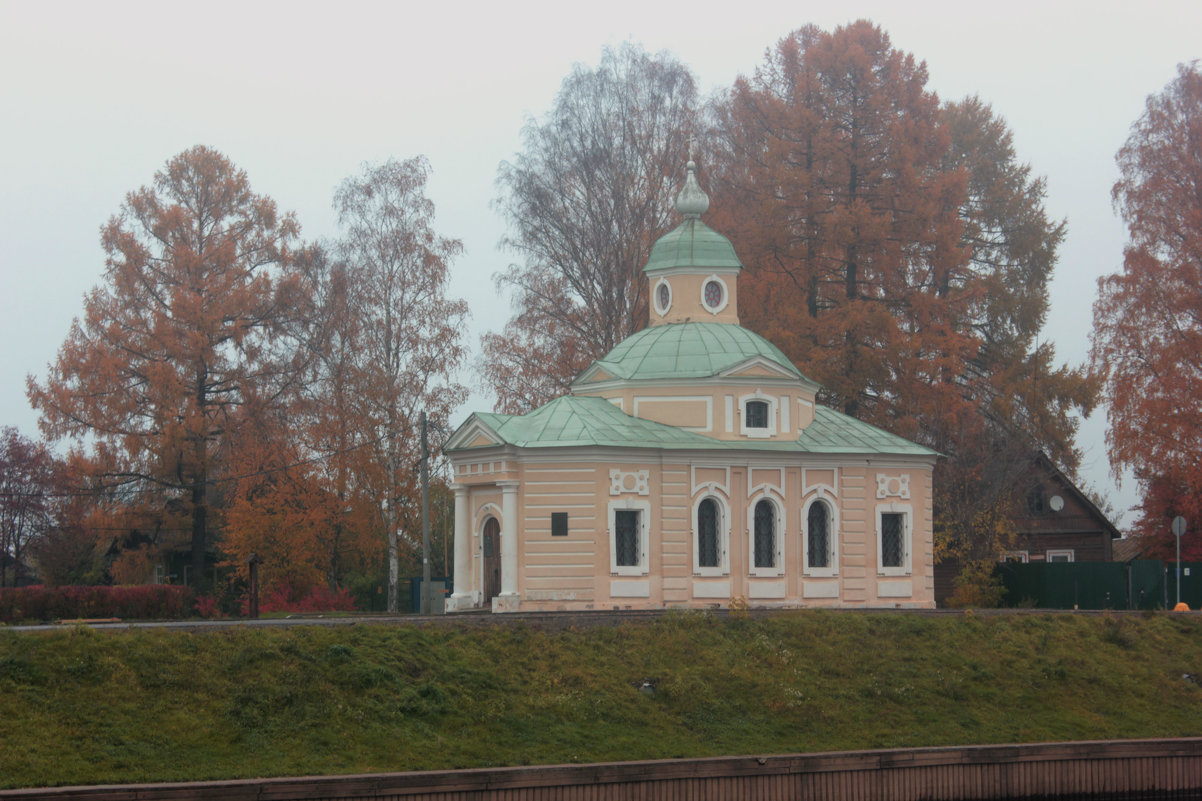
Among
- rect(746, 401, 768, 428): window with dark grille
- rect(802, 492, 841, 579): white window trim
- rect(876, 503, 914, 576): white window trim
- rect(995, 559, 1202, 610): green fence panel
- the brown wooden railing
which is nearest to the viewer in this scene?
the brown wooden railing

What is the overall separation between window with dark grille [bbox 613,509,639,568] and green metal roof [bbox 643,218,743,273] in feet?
26.3

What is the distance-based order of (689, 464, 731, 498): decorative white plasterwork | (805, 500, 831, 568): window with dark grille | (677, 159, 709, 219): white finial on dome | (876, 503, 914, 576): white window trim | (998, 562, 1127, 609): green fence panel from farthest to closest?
(677, 159, 709, 219): white finial on dome → (998, 562, 1127, 609): green fence panel → (876, 503, 914, 576): white window trim → (805, 500, 831, 568): window with dark grille → (689, 464, 731, 498): decorative white plasterwork

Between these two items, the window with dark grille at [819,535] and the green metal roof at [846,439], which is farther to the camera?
the green metal roof at [846,439]

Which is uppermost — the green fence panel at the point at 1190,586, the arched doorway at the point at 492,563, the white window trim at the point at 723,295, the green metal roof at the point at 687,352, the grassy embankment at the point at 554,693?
the white window trim at the point at 723,295

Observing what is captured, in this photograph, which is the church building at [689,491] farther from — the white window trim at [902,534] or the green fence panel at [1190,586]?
the green fence panel at [1190,586]

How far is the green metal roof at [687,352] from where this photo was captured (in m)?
34.4

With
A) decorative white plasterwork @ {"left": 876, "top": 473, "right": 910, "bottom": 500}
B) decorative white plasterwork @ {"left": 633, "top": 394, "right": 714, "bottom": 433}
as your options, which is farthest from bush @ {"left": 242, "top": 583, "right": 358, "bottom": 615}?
decorative white plasterwork @ {"left": 876, "top": 473, "right": 910, "bottom": 500}

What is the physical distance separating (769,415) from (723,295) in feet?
14.6

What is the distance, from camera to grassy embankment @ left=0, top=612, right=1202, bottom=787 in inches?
731

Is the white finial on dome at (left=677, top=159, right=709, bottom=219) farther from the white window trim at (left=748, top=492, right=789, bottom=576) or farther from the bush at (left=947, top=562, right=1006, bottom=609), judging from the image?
the bush at (left=947, top=562, right=1006, bottom=609)

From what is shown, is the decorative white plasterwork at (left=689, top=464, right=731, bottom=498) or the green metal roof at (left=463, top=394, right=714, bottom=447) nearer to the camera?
the green metal roof at (left=463, top=394, right=714, bottom=447)

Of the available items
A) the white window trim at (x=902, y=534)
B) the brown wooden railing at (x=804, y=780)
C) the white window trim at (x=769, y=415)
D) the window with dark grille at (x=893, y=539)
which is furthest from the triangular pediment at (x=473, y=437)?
the brown wooden railing at (x=804, y=780)

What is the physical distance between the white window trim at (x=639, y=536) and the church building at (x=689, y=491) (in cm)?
3

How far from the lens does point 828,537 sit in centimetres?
3441
